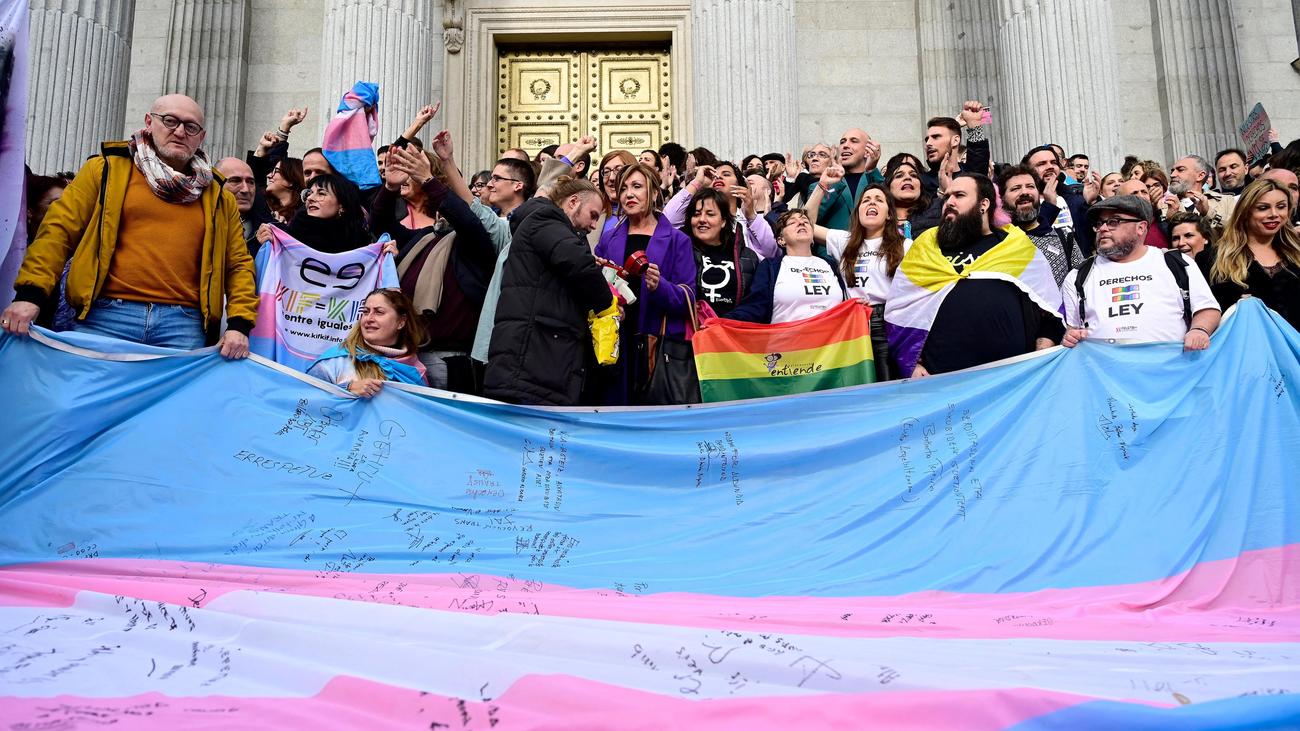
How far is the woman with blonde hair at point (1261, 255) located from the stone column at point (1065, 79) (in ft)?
16.2

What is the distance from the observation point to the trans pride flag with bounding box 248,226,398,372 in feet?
22.2

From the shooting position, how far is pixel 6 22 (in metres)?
6.02

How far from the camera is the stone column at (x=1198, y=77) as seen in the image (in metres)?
14.3

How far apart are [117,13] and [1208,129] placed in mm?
13697

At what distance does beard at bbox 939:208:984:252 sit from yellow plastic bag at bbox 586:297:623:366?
7.02 feet

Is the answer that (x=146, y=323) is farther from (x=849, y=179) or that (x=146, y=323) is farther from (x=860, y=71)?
(x=860, y=71)

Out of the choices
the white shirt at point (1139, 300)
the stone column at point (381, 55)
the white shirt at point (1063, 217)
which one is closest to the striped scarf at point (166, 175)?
the white shirt at point (1139, 300)

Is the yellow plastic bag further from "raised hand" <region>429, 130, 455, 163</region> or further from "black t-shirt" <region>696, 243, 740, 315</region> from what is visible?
"raised hand" <region>429, 130, 455, 163</region>

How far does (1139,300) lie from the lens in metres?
6.37

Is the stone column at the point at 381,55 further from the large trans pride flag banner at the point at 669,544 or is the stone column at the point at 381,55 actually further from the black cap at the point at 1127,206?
the black cap at the point at 1127,206

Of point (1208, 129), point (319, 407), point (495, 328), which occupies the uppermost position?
point (1208, 129)

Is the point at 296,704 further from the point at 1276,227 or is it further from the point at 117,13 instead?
the point at 117,13

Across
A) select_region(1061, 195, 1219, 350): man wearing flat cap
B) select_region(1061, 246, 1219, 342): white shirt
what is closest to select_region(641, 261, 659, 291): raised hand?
select_region(1061, 195, 1219, 350): man wearing flat cap

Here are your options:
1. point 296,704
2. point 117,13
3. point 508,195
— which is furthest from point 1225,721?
point 117,13
